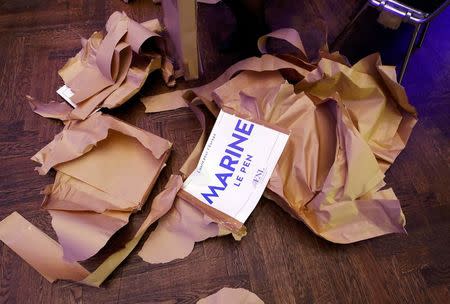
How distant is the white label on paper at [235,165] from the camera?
39.7 inches

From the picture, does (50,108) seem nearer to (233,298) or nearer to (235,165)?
(235,165)

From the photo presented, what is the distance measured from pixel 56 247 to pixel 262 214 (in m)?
0.60

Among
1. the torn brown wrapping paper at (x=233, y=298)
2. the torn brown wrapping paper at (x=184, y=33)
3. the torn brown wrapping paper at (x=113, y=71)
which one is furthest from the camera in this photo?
the torn brown wrapping paper at (x=113, y=71)

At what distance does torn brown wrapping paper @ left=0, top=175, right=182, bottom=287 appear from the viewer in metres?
0.94

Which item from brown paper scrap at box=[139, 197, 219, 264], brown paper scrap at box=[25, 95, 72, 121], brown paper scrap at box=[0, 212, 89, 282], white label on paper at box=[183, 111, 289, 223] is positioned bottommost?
brown paper scrap at box=[0, 212, 89, 282]

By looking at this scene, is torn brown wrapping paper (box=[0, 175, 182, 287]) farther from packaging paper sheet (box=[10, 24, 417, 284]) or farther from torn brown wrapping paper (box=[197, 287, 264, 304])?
torn brown wrapping paper (box=[197, 287, 264, 304])

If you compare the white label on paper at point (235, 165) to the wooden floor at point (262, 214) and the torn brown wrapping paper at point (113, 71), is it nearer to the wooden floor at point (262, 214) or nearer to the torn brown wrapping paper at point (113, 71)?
the wooden floor at point (262, 214)

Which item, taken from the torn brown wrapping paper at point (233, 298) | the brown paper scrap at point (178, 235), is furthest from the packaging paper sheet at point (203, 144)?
the torn brown wrapping paper at point (233, 298)

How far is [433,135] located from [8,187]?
4.70 feet

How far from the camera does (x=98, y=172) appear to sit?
109 cm

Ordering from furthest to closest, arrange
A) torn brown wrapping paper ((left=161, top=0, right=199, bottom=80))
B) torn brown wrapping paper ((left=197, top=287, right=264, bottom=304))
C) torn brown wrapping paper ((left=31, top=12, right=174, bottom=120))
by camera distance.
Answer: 1. torn brown wrapping paper ((left=31, top=12, right=174, bottom=120))
2. torn brown wrapping paper ((left=161, top=0, right=199, bottom=80))
3. torn brown wrapping paper ((left=197, top=287, right=264, bottom=304))

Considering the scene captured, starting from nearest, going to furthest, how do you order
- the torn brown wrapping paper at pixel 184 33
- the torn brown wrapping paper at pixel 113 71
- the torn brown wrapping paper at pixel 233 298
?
the torn brown wrapping paper at pixel 233 298 < the torn brown wrapping paper at pixel 184 33 < the torn brown wrapping paper at pixel 113 71

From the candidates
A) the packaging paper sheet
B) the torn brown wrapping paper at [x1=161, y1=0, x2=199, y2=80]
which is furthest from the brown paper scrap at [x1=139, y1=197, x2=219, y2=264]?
the torn brown wrapping paper at [x1=161, y1=0, x2=199, y2=80]

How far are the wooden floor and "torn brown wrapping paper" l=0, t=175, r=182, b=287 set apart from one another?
28mm
